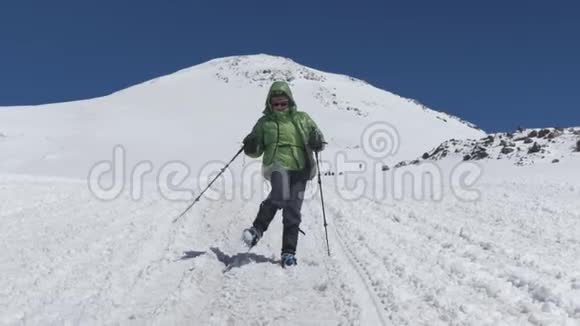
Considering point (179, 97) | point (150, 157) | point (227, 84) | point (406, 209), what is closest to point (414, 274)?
point (406, 209)

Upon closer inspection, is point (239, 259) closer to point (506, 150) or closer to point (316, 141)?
point (316, 141)

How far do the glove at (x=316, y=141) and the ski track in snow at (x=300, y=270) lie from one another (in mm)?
1298

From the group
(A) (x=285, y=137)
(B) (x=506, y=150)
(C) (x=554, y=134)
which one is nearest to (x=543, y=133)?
(C) (x=554, y=134)

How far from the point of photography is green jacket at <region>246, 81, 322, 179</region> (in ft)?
21.6

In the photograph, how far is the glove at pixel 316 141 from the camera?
21.5ft

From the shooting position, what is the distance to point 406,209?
35.8 feet

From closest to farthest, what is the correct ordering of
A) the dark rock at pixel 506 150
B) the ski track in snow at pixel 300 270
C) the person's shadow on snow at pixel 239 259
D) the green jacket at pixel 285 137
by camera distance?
the ski track in snow at pixel 300 270 → the person's shadow on snow at pixel 239 259 → the green jacket at pixel 285 137 → the dark rock at pixel 506 150

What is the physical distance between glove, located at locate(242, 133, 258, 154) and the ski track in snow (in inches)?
50.7

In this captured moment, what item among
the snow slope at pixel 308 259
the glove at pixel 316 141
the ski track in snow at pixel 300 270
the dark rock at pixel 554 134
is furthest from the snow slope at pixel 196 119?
the glove at pixel 316 141

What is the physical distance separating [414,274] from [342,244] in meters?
1.90

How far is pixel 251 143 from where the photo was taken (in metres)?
6.69

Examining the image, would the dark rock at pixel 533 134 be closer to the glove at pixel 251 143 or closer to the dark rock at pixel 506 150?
the dark rock at pixel 506 150

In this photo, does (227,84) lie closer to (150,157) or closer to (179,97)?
(179,97)

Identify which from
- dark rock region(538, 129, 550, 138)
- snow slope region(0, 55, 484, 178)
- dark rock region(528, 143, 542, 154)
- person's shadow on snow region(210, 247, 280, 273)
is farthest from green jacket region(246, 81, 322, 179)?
snow slope region(0, 55, 484, 178)
